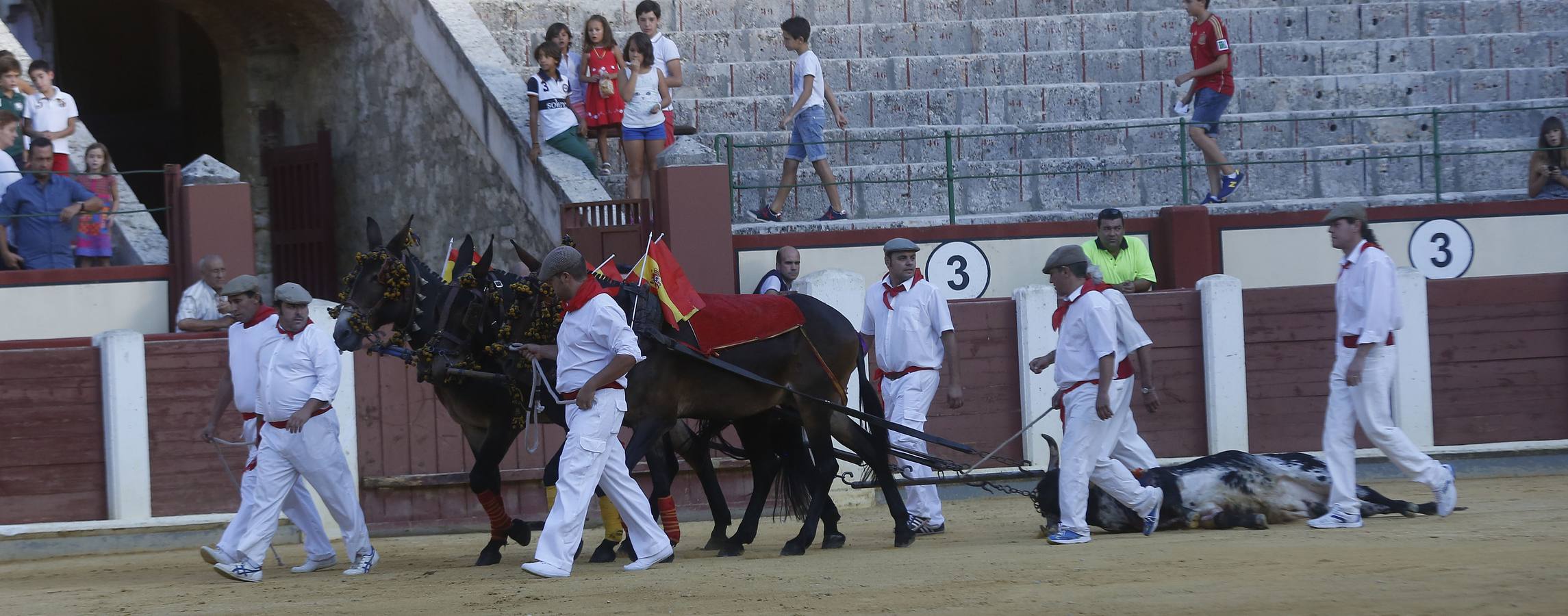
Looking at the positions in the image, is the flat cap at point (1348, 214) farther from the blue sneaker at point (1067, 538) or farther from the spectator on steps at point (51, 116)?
the spectator on steps at point (51, 116)

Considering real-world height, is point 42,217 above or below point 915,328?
above

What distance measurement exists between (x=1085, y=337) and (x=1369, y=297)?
1.60 metres

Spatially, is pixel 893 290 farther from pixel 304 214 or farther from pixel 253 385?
pixel 304 214

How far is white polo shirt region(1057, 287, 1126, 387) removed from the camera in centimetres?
872

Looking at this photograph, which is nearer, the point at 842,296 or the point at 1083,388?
the point at 1083,388

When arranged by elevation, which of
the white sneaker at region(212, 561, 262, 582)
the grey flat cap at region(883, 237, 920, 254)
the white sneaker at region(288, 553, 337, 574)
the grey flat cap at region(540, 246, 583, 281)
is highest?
the grey flat cap at region(883, 237, 920, 254)

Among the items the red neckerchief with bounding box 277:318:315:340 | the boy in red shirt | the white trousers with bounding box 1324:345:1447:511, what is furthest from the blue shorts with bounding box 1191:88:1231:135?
the red neckerchief with bounding box 277:318:315:340

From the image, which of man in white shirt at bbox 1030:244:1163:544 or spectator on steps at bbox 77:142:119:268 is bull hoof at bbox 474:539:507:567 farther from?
spectator on steps at bbox 77:142:119:268

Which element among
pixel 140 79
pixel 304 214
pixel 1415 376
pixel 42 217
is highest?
pixel 140 79

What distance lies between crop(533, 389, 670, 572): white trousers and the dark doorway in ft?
46.4

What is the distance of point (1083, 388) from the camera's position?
29.2ft

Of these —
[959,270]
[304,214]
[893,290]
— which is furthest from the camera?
[304,214]

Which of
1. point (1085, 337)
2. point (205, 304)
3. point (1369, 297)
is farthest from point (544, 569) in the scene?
point (205, 304)

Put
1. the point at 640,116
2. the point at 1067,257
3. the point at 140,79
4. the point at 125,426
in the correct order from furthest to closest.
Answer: the point at 140,79 → the point at 640,116 → the point at 125,426 → the point at 1067,257
